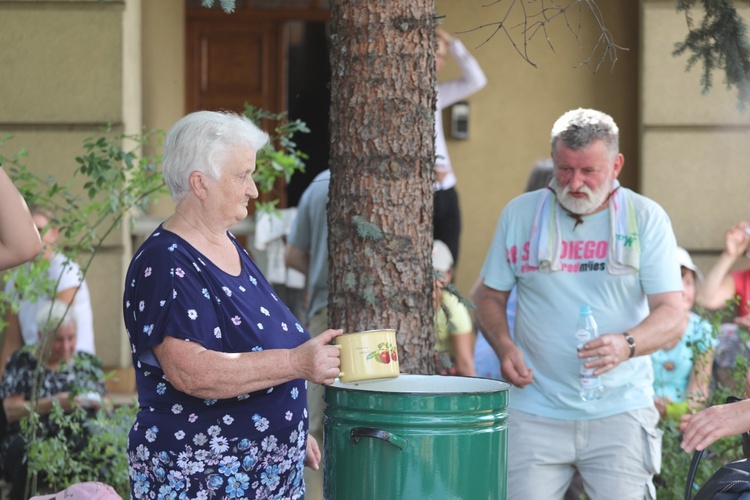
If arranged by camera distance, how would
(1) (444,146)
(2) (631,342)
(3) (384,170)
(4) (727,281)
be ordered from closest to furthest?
(3) (384,170)
(2) (631,342)
(4) (727,281)
(1) (444,146)

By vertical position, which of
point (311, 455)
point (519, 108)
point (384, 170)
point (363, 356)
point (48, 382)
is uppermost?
point (519, 108)

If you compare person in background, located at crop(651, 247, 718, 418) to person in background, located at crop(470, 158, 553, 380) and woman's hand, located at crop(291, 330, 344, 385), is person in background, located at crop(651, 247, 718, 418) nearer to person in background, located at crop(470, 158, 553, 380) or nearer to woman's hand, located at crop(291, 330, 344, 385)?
person in background, located at crop(470, 158, 553, 380)

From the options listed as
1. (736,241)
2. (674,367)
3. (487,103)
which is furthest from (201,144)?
(487,103)

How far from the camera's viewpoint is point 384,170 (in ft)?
12.9

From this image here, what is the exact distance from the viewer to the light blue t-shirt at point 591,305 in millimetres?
4203

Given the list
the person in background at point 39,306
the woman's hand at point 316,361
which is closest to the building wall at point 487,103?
the person in background at point 39,306

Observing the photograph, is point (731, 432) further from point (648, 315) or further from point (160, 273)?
point (160, 273)

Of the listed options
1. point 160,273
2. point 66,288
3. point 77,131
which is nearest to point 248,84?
point 77,131

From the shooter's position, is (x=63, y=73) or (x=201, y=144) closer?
(x=201, y=144)

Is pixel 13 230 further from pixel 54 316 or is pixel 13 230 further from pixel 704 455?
pixel 704 455

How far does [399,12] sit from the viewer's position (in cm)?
393

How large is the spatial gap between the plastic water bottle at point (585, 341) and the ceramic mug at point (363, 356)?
1.30 m

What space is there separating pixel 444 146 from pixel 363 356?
13.9 feet

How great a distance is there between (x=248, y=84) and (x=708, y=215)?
12.1 feet
